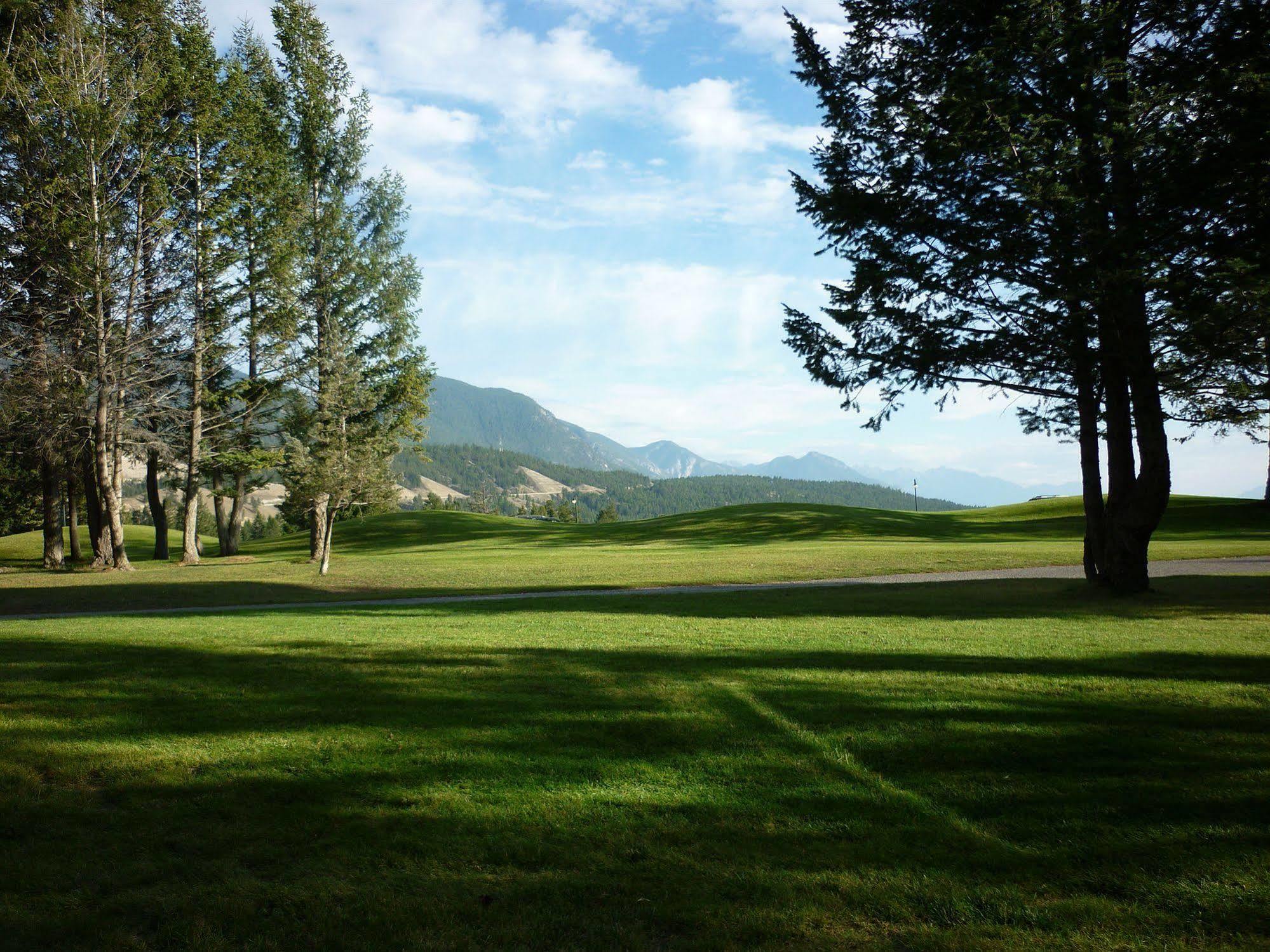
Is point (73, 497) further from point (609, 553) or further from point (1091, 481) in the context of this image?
point (1091, 481)

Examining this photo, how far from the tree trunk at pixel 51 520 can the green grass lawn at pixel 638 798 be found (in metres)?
24.2

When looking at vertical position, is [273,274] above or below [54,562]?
above

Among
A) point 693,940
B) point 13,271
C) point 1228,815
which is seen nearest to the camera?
point 693,940

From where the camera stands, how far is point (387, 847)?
12.9 feet

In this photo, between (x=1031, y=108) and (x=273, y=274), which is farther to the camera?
(x=273, y=274)

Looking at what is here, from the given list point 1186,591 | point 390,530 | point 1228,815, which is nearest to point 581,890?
point 1228,815

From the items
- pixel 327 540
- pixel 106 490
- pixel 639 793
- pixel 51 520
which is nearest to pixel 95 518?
pixel 51 520

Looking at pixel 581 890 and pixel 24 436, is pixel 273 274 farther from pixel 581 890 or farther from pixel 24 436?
pixel 581 890

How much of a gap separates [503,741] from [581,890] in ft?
7.17

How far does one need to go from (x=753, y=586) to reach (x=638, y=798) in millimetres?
14718

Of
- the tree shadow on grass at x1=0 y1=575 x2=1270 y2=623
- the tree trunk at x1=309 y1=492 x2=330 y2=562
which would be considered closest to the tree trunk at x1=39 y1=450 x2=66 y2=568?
the tree trunk at x1=309 y1=492 x2=330 y2=562

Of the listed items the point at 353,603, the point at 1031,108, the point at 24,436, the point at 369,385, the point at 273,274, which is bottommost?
the point at 353,603

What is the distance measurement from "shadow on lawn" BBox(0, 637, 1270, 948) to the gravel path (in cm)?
912

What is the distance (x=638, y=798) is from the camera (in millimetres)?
4504
